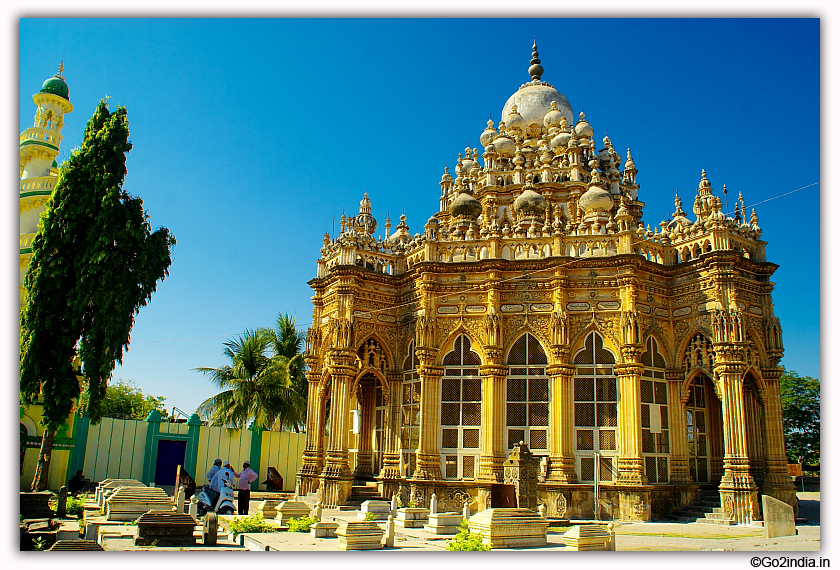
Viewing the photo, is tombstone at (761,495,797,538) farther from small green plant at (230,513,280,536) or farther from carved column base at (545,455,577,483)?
small green plant at (230,513,280,536)

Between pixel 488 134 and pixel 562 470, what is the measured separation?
51.0 feet

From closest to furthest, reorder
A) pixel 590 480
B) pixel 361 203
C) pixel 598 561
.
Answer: pixel 598 561, pixel 590 480, pixel 361 203

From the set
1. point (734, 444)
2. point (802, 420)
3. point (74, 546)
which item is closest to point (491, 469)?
point (734, 444)

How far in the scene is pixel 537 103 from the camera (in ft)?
98.8

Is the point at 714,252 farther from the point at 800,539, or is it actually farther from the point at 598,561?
the point at 598,561

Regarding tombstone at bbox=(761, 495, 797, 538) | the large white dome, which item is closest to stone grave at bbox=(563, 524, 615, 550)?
tombstone at bbox=(761, 495, 797, 538)

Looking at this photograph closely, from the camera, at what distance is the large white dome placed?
29.8 meters

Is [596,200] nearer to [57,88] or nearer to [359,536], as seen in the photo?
[359,536]

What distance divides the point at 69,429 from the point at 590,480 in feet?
56.6

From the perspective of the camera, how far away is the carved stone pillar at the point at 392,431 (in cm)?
2100

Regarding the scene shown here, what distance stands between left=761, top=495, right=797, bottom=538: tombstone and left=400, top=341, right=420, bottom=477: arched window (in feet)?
31.9

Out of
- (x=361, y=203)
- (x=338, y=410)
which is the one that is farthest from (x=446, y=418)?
(x=361, y=203)

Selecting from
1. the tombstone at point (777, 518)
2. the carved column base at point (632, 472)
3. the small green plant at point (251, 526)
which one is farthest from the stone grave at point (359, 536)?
the carved column base at point (632, 472)

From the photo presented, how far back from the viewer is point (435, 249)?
2136 centimetres
